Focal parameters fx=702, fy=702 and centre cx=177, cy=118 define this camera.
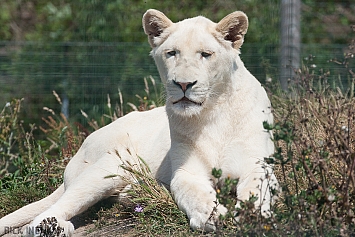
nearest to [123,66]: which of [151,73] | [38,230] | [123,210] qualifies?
[151,73]

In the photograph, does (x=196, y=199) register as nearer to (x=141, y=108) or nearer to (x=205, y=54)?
(x=205, y=54)

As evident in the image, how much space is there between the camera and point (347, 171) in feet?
10.8

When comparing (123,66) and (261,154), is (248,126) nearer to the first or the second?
(261,154)

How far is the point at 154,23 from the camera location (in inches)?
173

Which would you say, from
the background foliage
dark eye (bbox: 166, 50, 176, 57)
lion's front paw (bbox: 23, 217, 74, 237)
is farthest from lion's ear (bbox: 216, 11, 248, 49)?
the background foliage

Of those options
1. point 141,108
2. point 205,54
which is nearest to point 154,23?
point 205,54

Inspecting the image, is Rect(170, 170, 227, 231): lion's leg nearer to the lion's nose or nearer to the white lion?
the white lion

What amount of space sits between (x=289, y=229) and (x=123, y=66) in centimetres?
477

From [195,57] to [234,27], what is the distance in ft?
1.27

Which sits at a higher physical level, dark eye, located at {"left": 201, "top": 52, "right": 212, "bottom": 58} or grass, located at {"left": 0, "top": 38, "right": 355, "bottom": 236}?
dark eye, located at {"left": 201, "top": 52, "right": 212, "bottom": 58}

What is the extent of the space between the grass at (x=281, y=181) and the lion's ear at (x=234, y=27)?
0.45m

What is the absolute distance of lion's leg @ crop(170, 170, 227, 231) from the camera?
3682 mm

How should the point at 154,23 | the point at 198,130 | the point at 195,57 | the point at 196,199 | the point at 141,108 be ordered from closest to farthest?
1. the point at 196,199
2. the point at 195,57
3. the point at 198,130
4. the point at 154,23
5. the point at 141,108

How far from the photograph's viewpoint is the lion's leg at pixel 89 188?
4.27 meters
